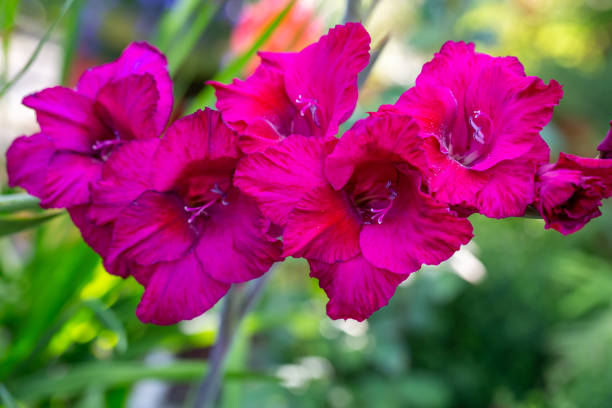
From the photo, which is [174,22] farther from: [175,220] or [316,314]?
[316,314]

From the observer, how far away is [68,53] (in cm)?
69

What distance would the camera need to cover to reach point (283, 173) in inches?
10.2

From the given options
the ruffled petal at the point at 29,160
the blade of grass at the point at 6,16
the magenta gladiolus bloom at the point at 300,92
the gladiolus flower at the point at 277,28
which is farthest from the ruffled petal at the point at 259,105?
the gladiolus flower at the point at 277,28

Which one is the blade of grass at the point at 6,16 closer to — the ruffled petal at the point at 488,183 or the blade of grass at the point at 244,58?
the blade of grass at the point at 244,58

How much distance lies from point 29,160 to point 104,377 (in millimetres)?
326

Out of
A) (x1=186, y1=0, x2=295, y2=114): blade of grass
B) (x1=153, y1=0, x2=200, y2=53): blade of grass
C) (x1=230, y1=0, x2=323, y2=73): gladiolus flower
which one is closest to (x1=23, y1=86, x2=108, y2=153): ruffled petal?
(x1=186, y1=0, x2=295, y2=114): blade of grass

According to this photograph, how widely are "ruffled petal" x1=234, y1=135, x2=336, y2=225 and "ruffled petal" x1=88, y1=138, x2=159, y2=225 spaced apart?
0.05m

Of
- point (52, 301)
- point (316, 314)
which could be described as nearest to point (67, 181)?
point (52, 301)

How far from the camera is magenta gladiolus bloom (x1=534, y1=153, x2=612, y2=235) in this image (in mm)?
253

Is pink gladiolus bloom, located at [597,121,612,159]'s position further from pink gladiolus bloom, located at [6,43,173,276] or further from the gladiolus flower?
the gladiolus flower

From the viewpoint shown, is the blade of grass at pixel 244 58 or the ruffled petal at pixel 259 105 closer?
the ruffled petal at pixel 259 105

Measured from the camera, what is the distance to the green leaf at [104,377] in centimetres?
57

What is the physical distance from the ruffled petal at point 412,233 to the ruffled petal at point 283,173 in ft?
0.13

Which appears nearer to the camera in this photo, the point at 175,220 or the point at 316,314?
the point at 175,220
